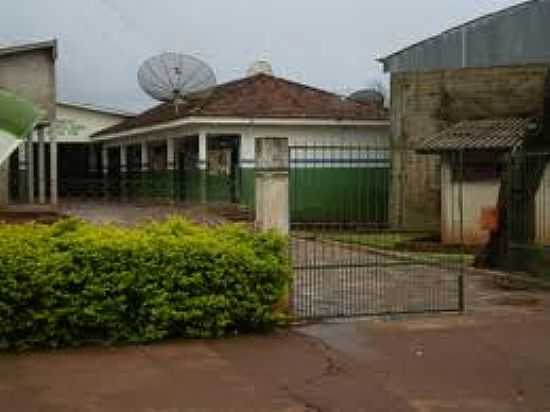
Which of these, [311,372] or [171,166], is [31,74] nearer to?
[171,166]

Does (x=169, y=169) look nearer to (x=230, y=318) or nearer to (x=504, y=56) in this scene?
(x=504, y=56)

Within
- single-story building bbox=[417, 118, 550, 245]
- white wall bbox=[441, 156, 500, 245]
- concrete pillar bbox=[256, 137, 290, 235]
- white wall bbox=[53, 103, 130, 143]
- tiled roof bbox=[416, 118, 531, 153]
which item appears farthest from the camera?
white wall bbox=[53, 103, 130, 143]

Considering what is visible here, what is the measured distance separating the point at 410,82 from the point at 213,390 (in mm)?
19374

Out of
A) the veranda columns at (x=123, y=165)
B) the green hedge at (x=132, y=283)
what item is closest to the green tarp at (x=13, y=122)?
the green hedge at (x=132, y=283)

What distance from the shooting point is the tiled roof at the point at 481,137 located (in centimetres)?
2200

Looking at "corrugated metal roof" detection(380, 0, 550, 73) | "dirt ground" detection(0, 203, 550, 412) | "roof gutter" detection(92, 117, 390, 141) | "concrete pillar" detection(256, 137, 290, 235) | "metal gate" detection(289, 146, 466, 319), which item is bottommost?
"dirt ground" detection(0, 203, 550, 412)

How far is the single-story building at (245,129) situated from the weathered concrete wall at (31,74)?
5767mm

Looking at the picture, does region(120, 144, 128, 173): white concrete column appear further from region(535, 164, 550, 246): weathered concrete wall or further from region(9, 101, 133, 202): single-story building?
region(535, 164, 550, 246): weathered concrete wall

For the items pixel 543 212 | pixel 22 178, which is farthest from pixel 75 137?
pixel 543 212

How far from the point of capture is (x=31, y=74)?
84.3 ft

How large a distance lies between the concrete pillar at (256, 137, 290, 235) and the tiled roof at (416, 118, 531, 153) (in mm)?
10052

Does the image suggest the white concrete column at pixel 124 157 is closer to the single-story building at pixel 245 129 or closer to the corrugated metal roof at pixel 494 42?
the single-story building at pixel 245 129

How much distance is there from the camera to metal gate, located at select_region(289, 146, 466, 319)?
13.5 meters

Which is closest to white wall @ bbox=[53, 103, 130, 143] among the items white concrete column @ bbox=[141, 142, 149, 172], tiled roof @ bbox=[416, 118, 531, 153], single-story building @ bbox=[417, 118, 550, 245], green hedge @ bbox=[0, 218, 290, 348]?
white concrete column @ bbox=[141, 142, 149, 172]
